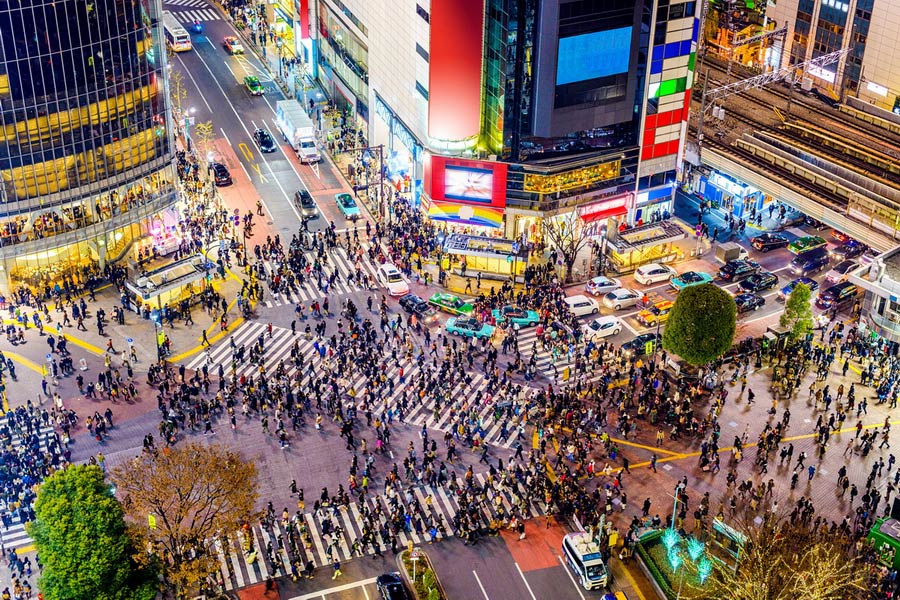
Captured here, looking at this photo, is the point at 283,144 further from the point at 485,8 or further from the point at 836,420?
the point at 836,420

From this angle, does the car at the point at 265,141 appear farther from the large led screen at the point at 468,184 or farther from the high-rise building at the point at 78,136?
the large led screen at the point at 468,184

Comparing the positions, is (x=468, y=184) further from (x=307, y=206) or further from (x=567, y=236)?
(x=307, y=206)

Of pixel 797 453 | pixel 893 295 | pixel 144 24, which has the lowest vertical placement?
pixel 797 453

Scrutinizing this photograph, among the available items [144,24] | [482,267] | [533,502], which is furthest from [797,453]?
[144,24]

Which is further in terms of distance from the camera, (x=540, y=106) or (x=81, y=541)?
(x=540, y=106)

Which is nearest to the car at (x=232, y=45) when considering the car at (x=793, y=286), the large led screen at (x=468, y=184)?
the large led screen at (x=468, y=184)

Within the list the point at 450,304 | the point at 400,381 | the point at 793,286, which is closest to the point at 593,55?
the point at 450,304
